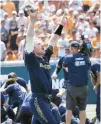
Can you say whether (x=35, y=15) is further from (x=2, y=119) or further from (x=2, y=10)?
(x=2, y=10)

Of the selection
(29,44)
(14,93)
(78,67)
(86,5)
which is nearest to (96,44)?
(86,5)

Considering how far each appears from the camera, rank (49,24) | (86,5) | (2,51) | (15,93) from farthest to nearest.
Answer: (86,5) < (49,24) < (2,51) < (15,93)

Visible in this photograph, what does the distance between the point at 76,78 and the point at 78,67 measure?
8.3 inches

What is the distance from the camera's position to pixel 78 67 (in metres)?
11.0

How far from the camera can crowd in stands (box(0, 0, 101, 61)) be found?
52.0 feet

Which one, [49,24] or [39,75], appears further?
[49,24]

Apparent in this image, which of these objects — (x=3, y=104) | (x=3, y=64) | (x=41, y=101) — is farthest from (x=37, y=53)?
(x=3, y=64)

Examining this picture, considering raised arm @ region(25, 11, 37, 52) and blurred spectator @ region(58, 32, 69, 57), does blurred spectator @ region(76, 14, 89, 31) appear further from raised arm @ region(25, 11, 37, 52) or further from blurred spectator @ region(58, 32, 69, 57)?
raised arm @ region(25, 11, 37, 52)

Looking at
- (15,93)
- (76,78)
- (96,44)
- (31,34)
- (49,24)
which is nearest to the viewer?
(31,34)

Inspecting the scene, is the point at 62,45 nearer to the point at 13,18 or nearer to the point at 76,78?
the point at 13,18

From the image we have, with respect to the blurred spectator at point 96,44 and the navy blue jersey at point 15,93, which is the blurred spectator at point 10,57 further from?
the navy blue jersey at point 15,93

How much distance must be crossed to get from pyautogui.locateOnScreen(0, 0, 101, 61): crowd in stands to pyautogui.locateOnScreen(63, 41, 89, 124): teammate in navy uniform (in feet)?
13.9

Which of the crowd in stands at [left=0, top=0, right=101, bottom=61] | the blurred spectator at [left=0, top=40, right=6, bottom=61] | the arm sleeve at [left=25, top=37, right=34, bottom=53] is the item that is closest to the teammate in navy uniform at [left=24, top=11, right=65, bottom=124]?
the arm sleeve at [left=25, top=37, right=34, bottom=53]

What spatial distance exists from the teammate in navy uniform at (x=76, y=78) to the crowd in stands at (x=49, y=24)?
4230mm
